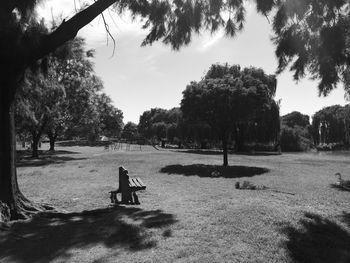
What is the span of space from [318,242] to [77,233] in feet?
12.7

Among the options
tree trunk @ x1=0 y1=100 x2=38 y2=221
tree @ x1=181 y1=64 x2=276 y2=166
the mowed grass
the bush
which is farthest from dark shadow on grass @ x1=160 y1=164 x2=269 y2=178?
the bush

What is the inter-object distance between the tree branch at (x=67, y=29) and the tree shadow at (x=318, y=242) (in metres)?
5.20

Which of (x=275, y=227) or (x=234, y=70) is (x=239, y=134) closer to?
(x=234, y=70)

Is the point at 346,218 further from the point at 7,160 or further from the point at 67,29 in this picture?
the point at 7,160

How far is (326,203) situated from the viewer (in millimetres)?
9773

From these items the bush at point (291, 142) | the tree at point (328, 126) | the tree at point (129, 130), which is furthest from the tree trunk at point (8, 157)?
the tree at point (129, 130)

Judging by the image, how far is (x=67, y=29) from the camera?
721 cm

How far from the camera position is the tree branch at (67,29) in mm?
7074

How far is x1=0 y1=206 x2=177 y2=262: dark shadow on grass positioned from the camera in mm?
5238

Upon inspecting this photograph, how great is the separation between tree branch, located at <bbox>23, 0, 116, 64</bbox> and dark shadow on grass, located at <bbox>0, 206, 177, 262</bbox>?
126 inches

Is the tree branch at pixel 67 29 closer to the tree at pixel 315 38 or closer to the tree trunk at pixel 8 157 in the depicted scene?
the tree trunk at pixel 8 157

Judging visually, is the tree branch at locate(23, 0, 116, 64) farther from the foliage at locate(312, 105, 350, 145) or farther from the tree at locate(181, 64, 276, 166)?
the foliage at locate(312, 105, 350, 145)

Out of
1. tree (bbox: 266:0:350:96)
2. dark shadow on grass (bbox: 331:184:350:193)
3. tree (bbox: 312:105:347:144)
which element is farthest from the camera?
tree (bbox: 312:105:347:144)

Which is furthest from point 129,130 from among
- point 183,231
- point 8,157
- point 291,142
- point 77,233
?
point 183,231
